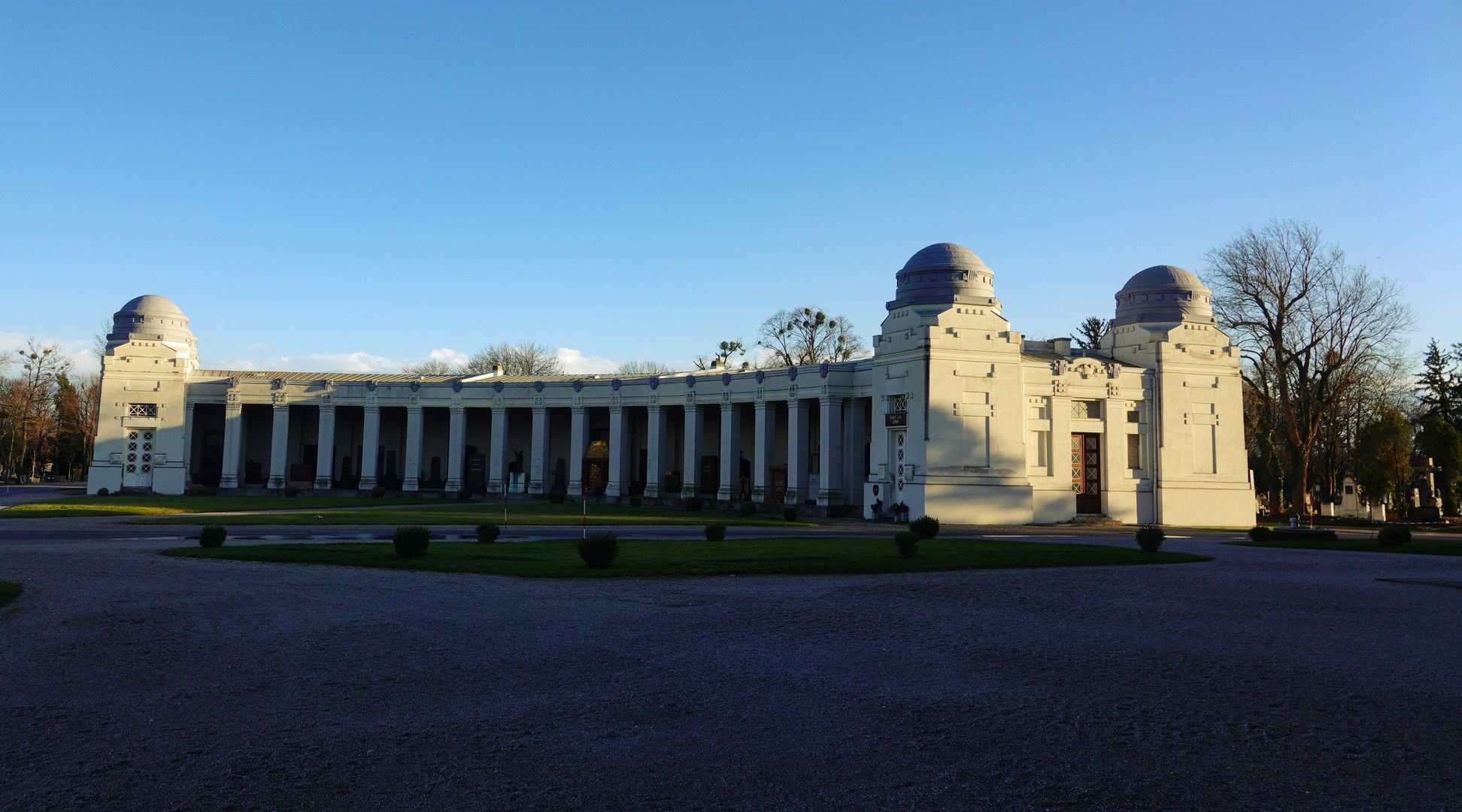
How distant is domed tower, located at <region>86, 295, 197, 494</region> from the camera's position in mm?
59781

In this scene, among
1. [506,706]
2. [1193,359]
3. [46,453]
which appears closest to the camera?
[506,706]

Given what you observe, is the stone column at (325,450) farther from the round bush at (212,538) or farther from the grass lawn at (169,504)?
the round bush at (212,538)

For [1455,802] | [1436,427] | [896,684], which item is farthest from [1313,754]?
[1436,427]

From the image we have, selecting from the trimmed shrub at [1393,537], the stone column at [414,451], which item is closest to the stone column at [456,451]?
the stone column at [414,451]

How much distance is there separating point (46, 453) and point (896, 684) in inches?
4272

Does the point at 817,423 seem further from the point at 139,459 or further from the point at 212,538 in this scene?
the point at 139,459

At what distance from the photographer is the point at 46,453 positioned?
95.8 m

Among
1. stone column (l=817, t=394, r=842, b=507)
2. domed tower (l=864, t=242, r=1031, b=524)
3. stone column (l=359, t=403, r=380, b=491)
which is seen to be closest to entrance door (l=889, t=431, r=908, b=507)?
domed tower (l=864, t=242, r=1031, b=524)

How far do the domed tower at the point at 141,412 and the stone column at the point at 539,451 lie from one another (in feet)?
67.4

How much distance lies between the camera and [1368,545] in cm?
3019

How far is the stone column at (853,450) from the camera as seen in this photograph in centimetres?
5094

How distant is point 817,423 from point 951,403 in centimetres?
1577

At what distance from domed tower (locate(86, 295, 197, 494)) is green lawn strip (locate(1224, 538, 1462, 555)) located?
57.0m

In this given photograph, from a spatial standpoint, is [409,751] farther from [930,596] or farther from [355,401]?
[355,401]
